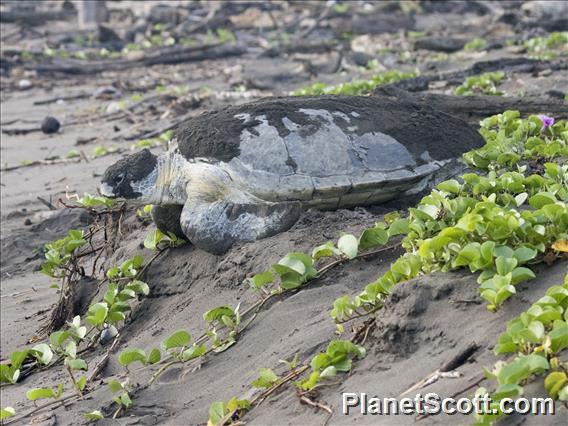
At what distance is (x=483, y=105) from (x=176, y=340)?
2991 millimetres

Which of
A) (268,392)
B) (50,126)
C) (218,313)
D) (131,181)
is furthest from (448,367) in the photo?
(50,126)

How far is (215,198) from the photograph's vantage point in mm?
4082

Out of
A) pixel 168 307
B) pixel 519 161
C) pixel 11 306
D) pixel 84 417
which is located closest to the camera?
pixel 84 417

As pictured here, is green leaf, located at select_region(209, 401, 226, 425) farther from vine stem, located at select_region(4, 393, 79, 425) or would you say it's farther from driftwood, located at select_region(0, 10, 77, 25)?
driftwood, located at select_region(0, 10, 77, 25)

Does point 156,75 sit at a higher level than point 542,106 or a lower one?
lower

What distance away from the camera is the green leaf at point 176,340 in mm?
3156

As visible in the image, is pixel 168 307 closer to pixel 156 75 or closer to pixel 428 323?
pixel 428 323

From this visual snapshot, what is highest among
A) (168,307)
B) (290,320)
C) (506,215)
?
(506,215)

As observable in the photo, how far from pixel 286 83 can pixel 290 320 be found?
Answer: 7.53 metres

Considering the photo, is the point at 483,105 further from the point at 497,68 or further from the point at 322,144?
the point at 497,68

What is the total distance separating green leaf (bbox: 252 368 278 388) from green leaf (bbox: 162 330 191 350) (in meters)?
0.48

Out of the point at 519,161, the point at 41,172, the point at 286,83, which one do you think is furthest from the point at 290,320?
the point at 286,83

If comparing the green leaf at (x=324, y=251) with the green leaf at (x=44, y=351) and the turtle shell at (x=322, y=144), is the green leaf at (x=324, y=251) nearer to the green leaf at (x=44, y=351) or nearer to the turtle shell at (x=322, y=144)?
the turtle shell at (x=322, y=144)

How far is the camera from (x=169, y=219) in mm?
4242
